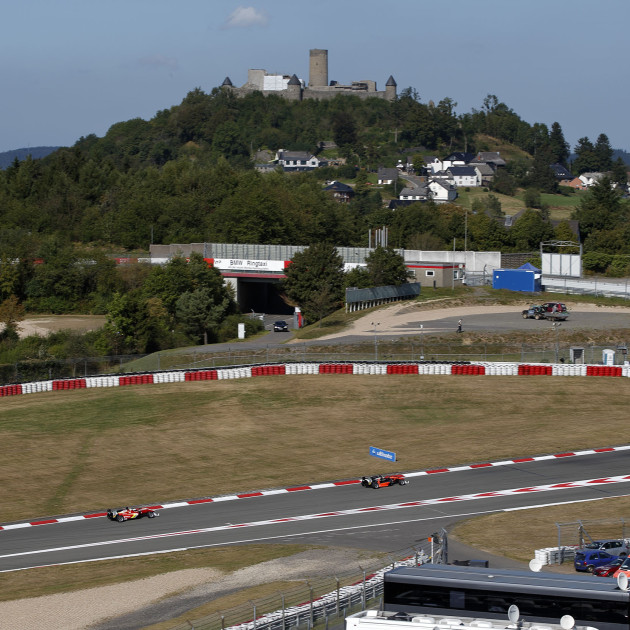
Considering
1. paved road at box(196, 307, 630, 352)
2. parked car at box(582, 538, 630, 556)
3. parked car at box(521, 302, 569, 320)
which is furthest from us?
parked car at box(521, 302, 569, 320)

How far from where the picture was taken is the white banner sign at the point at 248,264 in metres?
99.1

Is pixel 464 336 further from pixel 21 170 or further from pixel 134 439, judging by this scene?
pixel 21 170

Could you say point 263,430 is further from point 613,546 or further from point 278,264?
point 278,264

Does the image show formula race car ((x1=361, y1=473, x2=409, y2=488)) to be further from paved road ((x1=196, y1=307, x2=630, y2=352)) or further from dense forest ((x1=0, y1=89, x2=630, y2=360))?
dense forest ((x1=0, y1=89, x2=630, y2=360))

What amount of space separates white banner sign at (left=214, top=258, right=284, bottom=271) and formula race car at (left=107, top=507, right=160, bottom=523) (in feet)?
206

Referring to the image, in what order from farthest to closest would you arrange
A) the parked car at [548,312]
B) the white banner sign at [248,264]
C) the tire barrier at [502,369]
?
1. the white banner sign at [248,264]
2. the parked car at [548,312]
3. the tire barrier at [502,369]

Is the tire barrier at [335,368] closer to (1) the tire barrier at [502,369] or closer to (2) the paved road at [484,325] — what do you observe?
(2) the paved road at [484,325]

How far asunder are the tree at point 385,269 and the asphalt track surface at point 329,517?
48.7m

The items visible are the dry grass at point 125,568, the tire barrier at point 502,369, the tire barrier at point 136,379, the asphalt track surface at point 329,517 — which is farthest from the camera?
the tire barrier at point 136,379

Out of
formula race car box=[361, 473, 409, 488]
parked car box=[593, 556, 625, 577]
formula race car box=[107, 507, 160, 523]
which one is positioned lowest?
formula race car box=[107, 507, 160, 523]

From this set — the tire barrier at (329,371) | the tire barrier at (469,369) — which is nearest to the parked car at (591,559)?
the tire barrier at (329,371)

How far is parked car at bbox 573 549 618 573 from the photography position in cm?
2808

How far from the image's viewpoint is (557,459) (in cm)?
4450

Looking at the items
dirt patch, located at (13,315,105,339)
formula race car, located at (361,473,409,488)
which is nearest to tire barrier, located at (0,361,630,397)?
formula race car, located at (361,473,409,488)
